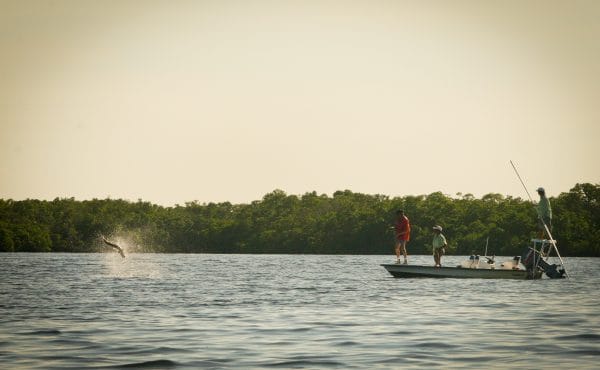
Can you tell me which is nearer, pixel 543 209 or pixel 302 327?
pixel 302 327

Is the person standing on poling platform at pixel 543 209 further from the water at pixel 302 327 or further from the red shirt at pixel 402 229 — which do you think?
the red shirt at pixel 402 229

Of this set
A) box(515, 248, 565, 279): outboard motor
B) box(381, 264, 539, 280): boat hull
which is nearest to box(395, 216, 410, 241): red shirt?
box(381, 264, 539, 280): boat hull

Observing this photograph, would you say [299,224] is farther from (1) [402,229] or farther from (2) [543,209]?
A: (2) [543,209]

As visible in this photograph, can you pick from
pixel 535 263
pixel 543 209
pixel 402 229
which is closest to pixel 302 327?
pixel 543 209

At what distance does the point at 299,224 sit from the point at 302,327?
489 feet

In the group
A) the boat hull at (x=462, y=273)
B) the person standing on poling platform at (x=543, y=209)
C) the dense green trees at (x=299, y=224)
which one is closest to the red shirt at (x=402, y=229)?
→ the boat hull at (x=462, y=273)

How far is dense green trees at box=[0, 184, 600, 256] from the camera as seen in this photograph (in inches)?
5053

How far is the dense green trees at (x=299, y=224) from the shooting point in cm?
12835

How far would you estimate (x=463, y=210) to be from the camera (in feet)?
474

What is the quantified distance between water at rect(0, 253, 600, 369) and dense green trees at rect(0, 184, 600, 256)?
9215 cm

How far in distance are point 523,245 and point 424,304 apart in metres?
96.9

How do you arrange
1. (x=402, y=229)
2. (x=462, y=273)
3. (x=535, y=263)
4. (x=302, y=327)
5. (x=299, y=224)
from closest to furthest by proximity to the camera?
(x=302, y=327), (x=462, y=273), (x=535, y=263), (x=402, y=229), (x=299, y=224)

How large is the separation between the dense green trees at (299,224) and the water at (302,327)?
302 ft

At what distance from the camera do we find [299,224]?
171625mm
